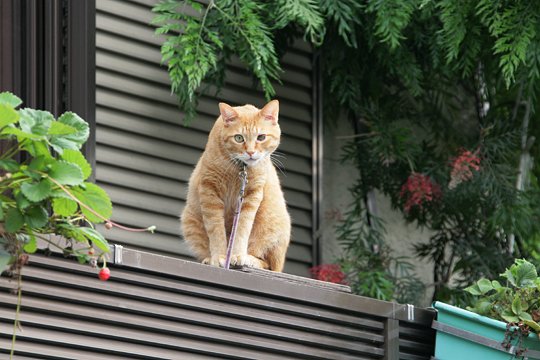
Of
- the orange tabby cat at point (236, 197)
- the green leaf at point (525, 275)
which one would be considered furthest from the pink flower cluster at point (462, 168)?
the green leaf at point (525, 275)

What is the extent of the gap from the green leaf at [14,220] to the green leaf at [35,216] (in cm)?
1

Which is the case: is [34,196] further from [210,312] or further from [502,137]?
[502,137]

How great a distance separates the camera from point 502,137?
7.23m

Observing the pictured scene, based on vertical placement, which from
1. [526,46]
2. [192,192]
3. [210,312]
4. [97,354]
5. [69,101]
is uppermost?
[526,46]

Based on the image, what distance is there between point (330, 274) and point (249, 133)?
1.73 metres

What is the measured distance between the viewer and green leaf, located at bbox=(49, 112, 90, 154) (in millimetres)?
2973

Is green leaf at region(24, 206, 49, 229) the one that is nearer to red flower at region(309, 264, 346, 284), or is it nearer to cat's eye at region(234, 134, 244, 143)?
cat's eye at region(234, 134, 244, 143)

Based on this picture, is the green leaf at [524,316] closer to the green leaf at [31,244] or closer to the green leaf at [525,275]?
the green leaf at [525,275]

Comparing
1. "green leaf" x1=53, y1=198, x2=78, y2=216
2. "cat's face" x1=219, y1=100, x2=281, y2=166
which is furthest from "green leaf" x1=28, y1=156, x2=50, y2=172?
"cat's face" x1=219, y1=100, x2=281, y2=166

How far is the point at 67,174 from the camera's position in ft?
9.57

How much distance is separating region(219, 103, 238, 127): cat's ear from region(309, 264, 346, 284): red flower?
166cm

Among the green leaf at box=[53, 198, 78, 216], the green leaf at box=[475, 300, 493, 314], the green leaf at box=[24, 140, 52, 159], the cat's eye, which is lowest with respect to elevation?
the green leaf at box=[53, 198, 78, 216]

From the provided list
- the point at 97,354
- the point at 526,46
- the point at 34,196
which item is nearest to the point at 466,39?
the point at 526,46

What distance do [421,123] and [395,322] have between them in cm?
288
